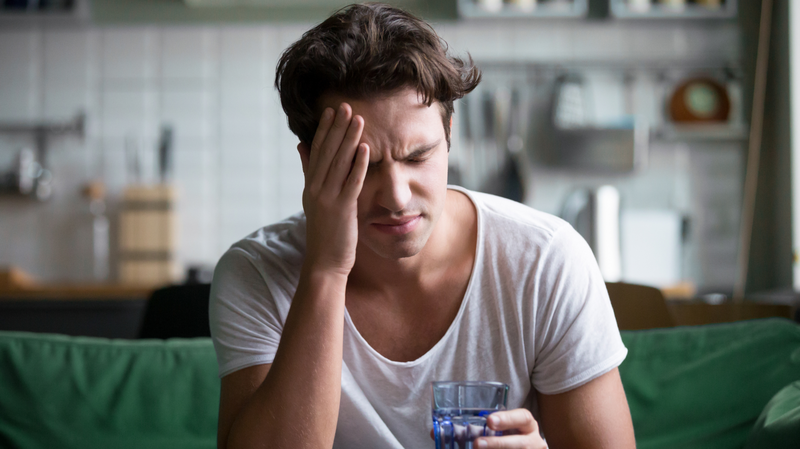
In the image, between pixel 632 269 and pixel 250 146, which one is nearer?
pixel 632 269

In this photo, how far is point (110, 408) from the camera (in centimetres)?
138

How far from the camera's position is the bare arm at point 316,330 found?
1.03 meters

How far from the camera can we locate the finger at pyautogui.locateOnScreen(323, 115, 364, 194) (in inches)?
40.8

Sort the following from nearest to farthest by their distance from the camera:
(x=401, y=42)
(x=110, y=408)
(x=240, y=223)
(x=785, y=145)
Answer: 1. (x=401, y=42)
2. (x=110, y=408)
3. (x=785, y=145)
4. (x=240, y=223)

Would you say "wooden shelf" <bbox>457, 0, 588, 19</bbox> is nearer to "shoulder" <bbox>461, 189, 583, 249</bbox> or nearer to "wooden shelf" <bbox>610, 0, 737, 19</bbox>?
"wooden shelf" <bbox>610, 0, 737, 19</bbox>

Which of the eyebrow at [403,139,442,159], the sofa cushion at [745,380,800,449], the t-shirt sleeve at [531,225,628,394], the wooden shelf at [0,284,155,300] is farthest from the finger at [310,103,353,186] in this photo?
the wooden shelf at [0,284,155,300]

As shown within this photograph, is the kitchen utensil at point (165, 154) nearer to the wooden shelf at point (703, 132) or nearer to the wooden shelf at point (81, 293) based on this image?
the wooden shelf at point (81, 293)

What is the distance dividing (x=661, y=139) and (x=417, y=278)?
2702mm

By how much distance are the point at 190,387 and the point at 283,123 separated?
2.36 m

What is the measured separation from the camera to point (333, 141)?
105cm

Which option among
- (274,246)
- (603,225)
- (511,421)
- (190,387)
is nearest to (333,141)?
(274,246)

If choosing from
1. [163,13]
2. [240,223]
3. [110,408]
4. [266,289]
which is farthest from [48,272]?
[266,289]

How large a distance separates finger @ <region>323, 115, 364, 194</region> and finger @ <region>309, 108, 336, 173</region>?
3 centimetres

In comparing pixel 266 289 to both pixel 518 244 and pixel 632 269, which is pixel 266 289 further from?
pixel 632 269
